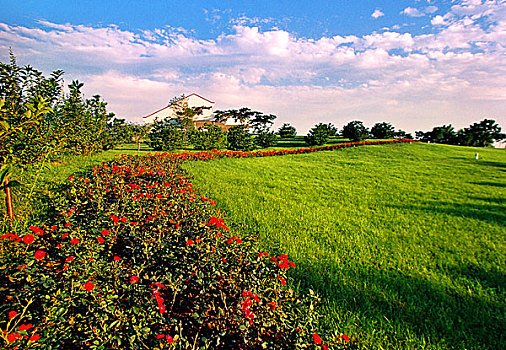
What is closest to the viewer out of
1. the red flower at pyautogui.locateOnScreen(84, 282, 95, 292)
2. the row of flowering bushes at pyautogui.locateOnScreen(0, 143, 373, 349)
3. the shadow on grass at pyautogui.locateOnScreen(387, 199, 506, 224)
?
the row of flowering bushes at pyautogui.locateOnScreen(0, 143, 373, 349)

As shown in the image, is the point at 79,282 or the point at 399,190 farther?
the point at 399,190

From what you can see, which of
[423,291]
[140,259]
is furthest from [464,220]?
[140,259]

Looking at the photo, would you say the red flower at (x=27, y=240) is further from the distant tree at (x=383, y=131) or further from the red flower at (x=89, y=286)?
the distant tree at (x=383, y=131)

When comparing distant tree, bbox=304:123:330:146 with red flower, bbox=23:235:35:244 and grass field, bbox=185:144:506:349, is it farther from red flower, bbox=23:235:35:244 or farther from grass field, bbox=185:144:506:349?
red flower, bbox=23:235:35:244

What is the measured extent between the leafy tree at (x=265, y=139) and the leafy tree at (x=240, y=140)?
2.29 metres

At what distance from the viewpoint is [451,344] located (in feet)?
6.48

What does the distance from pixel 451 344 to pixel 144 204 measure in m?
3.41

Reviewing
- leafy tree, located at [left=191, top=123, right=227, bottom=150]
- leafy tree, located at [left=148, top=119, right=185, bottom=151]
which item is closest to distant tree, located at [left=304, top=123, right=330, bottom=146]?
leafy tree, located at [left=191, top=123, right=227, bottom=150]

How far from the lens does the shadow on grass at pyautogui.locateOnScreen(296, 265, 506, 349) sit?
2.06 m

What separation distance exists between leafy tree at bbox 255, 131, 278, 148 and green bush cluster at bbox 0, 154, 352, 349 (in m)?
16.9

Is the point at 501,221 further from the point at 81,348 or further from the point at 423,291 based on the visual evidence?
the point at 81,348

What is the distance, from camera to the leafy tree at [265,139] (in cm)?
1948

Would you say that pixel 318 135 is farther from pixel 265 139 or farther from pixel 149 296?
pixel 149 296

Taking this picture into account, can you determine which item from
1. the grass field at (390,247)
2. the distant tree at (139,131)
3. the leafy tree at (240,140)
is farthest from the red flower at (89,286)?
the distant tree at (139,131)
